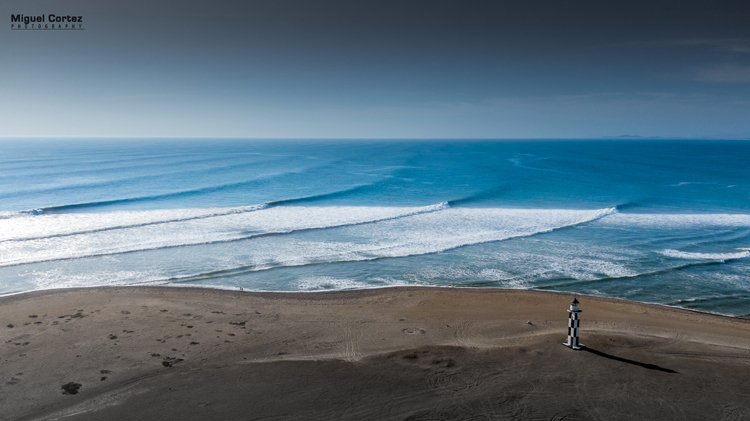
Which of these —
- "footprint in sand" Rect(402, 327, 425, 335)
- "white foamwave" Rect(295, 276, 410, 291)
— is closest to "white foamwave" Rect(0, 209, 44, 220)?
"white foamwave" Rect(295, 276, 410, 291)

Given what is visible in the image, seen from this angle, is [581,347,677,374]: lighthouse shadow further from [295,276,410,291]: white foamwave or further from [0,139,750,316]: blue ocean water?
[295,276,410,291]: white foamwave

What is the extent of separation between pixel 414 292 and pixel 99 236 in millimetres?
17098

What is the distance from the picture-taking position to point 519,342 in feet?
33.8

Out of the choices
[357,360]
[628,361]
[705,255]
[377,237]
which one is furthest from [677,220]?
[357,360]

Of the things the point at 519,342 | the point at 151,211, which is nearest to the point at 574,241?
the point at 519,342

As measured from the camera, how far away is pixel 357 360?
921 centimetres

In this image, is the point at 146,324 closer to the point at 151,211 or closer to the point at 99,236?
the point at 99,236

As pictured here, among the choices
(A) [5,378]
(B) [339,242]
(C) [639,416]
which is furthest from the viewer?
(B) [339,242]

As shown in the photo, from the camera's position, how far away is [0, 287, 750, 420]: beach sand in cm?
738

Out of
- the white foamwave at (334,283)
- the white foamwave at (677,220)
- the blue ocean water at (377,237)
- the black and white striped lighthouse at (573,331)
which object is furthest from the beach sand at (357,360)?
the white foamwave at (677,220)

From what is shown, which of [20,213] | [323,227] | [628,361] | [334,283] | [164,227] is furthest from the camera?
[20,213]

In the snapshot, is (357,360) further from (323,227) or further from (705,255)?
(705,255)

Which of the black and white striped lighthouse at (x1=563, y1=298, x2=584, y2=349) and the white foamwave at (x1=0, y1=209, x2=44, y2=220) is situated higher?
the black and white striped lighthouse at (x1=563, y1=298, x2=584, y2=349)

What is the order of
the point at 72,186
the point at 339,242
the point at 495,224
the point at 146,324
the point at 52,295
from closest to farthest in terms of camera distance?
the point at 146,324
the point at 52,295
the point at 339,242
the point at 495,224
the point at 72,186
